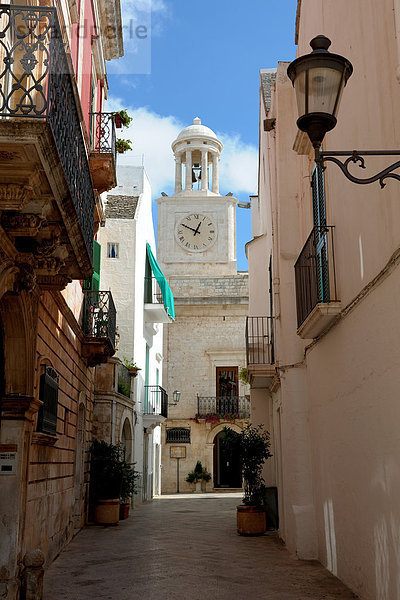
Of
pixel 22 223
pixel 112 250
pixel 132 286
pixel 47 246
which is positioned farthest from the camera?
pixel 112 250

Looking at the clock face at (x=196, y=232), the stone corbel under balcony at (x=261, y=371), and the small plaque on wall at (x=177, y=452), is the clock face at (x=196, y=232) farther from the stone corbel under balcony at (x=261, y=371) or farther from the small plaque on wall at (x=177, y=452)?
the stone corbel under balcony at (x=261, y=371)

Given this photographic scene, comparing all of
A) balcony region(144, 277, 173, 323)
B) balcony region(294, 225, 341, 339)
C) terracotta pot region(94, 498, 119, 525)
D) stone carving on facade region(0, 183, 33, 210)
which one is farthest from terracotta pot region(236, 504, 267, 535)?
balcony region(144, 277, 173, 323)

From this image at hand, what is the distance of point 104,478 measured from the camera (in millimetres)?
15141

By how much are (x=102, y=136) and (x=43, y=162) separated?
25.8 ft

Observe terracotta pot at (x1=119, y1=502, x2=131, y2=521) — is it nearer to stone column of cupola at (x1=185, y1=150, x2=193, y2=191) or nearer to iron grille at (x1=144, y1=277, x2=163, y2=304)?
iron grille at (x1=144, y1=277, x2=163, y2=304)

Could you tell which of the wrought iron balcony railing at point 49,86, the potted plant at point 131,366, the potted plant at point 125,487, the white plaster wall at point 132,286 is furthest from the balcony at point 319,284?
the white plaster wall at point 132,286

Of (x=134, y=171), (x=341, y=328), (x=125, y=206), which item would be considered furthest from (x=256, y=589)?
(x=134, y=171)

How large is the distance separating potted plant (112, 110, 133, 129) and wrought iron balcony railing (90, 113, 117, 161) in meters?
0.12

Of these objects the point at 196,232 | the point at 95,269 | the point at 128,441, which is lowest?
the point at 128,441

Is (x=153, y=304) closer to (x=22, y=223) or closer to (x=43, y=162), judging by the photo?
(x=22, y=223)

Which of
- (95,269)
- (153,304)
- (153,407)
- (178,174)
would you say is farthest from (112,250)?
(178,174)

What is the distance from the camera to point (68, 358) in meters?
11.2

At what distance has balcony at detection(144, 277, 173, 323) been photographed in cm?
2381

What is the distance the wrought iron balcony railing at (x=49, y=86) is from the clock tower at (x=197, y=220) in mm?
26097
